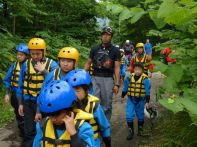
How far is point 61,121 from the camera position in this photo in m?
2.92

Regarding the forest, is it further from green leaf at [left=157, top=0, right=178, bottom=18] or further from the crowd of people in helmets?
the crowd of people in helmets

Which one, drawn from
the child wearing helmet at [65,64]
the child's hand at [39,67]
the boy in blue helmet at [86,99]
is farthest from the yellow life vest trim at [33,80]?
the boy in blue helmet at [86,99]

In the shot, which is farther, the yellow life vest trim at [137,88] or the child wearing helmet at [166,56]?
the yellow life vest trim at [137,88]

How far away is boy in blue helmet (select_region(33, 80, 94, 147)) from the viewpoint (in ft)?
9.32

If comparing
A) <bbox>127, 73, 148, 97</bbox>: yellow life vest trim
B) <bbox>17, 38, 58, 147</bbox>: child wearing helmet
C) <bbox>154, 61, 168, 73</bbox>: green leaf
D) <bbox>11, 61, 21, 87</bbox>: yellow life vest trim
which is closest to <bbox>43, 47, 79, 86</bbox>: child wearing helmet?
<bbox>17, 38, 58, 147</bbox>: child wearing helmet

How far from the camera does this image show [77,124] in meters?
3.04

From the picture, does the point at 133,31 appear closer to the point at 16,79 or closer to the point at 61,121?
the point at 61,121

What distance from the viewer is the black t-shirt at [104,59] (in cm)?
698

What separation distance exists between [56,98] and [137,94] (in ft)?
16.6

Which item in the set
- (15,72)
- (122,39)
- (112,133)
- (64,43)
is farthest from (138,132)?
(122,39)

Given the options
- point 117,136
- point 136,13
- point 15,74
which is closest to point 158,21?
point 136,13

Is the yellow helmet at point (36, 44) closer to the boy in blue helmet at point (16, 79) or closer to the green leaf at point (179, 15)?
the boy in blue helmet at point (16, 79)

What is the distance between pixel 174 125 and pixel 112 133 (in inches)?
74.6

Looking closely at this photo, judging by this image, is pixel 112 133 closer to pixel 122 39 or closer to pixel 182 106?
pixel 182 106
